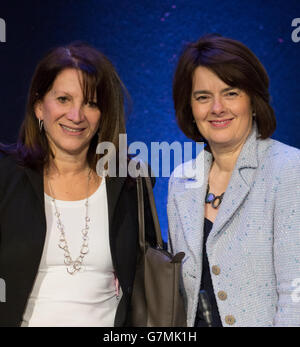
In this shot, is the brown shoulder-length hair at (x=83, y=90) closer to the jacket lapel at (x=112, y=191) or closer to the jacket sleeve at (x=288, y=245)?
the jacket lapel at (x=112, y=191)

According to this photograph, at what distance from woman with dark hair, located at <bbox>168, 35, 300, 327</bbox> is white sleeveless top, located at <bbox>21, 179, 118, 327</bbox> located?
34cm

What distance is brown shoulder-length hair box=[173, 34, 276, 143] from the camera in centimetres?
194

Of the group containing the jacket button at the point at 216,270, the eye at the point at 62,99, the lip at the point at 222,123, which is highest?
the eye at the point at 62,99

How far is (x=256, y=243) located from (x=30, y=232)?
3.04ft

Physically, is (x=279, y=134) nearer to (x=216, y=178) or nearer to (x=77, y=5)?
(x=216, y=178)

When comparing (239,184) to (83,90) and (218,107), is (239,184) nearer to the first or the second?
(218,107)

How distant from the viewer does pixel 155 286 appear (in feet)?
6.51

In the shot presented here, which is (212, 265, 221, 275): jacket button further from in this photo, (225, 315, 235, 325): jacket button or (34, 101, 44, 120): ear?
(34, 101, 44, 120): ear

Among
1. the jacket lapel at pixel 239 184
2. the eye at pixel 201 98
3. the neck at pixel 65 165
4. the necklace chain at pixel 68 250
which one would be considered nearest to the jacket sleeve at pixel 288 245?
the jacket lapel at pixel 239 184

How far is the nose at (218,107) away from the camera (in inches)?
77.0

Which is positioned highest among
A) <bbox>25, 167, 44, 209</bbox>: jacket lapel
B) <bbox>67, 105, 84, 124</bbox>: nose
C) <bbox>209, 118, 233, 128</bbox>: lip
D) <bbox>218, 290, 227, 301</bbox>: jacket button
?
<bbox>67, 105, 84, 124</bbox>: nose

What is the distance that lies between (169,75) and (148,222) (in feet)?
4.86

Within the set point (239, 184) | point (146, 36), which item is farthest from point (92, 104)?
point (146, 36)

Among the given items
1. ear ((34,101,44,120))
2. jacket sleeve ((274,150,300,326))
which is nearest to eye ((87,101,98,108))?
ear ((34,101,44,120))
